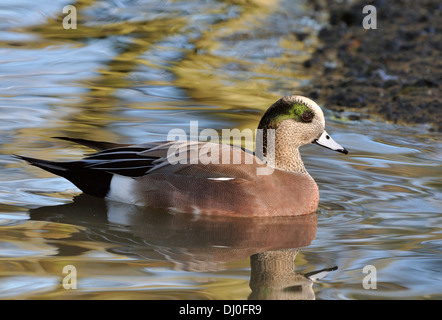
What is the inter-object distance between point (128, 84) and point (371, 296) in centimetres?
551

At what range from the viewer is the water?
15.3 feet

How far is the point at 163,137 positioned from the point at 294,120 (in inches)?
66.1

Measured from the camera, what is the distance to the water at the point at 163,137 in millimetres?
4672

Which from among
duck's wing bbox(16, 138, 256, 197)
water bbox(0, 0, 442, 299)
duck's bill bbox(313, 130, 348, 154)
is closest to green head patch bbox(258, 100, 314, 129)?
duck's bill bbox(313, 130, 348, 154)

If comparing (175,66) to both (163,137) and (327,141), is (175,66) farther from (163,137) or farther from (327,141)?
(327,141)

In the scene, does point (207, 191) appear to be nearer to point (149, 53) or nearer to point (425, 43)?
point (149, 53)

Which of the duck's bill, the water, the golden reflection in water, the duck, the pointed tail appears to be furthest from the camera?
the golden reflection in water

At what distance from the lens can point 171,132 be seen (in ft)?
25.8

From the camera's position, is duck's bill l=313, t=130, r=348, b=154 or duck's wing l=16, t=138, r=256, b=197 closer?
duck's wing l=16, t=138, r=256, b=197

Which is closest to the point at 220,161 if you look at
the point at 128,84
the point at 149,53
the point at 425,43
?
the point at 128,84

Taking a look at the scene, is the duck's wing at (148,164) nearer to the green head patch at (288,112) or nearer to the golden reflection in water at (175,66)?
the green head patch at (288,112)

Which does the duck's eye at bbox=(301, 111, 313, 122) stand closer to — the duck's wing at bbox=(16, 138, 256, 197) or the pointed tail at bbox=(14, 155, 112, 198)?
the duck's wing at bbox=(16, 138, 256, 197)

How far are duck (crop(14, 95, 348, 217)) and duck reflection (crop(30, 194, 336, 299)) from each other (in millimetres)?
87

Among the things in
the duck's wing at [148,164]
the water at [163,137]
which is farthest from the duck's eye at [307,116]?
the water at [163,137]
